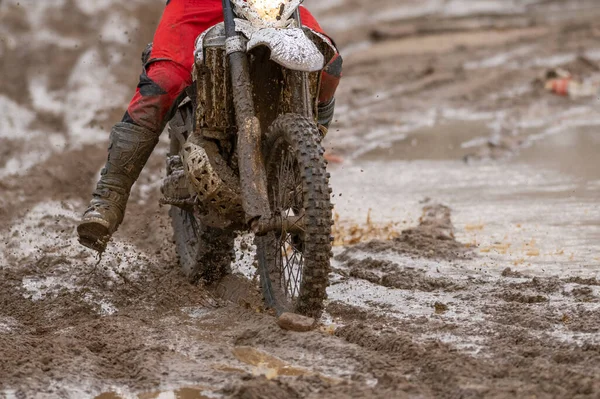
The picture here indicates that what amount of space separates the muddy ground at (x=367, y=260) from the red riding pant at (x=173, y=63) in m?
0.87

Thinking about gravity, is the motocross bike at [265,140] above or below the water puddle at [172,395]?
above

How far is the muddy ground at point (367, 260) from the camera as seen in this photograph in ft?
13.8

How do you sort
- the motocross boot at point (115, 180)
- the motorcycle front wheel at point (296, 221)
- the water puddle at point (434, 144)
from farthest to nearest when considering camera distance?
the water puddle at point (434, 144), the motocross boot at point (115, 180), the motorcycle front wheel at point (296, 221)

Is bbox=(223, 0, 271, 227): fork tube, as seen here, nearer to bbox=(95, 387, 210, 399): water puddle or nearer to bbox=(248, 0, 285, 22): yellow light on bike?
bbox=(248, 0, 285, 22): yellow light on bike

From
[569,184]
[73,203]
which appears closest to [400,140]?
[569,184]

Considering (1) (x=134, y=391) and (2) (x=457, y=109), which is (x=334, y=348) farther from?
(2) (x=457, y=109)

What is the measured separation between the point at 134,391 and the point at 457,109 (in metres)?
9.20

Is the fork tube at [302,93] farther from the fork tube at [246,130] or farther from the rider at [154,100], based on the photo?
the rider at [154,100]

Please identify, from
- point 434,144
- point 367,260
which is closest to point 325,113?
point 367,260

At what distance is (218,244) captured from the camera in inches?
241

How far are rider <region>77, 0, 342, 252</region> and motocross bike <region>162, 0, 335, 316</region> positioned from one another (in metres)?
0.16

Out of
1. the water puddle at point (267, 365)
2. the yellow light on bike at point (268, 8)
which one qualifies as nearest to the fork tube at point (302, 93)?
the yellow light on bike at point (268, 8)

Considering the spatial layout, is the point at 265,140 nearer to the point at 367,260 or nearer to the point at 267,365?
the point at 267,365

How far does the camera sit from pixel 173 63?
18.2ft
